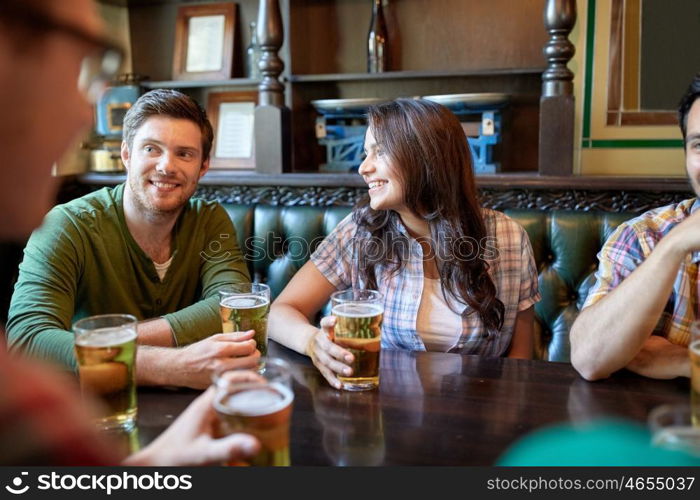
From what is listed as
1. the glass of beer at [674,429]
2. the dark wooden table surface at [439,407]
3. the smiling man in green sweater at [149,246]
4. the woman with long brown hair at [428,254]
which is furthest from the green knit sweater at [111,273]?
the glass of beer at [674,429]

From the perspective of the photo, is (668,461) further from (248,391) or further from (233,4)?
(233,4)

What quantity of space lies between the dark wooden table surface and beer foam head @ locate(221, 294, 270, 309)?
15 cm

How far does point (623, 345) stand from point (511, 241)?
1.82ft

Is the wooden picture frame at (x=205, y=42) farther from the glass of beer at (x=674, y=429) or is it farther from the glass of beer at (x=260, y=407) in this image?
the glass of beer at (x=674, y=429)

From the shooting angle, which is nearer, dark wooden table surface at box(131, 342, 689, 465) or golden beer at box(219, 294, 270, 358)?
dark wooden table surface at box(131, 342, 689, 465)

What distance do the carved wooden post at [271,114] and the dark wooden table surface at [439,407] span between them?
4.51 ft

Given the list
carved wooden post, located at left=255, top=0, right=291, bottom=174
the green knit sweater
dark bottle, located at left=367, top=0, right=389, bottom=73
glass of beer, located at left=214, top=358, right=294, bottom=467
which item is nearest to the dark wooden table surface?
glass of beer, located at left=214, top=358, right=294, bottom=467

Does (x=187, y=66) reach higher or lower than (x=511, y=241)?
higher

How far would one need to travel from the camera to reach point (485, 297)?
1.64 m

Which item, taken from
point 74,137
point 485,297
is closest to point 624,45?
point 485,297

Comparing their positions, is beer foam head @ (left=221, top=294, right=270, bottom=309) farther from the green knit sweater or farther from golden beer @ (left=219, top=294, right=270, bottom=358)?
the green knit sweater

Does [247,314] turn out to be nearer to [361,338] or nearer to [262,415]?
[361,338]

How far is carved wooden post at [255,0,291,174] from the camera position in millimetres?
2543

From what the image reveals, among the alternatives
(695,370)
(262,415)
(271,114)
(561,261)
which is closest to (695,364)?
(695,370)
